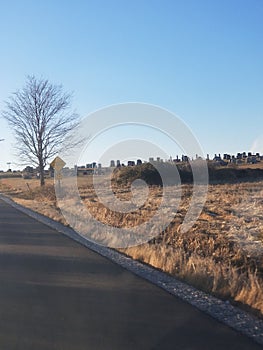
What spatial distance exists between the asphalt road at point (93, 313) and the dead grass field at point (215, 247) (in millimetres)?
1098

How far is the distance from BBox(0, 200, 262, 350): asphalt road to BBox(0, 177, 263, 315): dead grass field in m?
1.10

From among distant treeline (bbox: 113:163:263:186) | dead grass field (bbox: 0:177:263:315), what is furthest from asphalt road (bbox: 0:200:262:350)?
distant treeline (bbox: 113:163:263:186)

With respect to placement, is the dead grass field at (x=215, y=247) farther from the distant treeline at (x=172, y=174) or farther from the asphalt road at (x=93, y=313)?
the distant treeline at (x=172, y=174)

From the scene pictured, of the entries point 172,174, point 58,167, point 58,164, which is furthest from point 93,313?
point 172,174

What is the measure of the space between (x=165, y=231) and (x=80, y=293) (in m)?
9.47

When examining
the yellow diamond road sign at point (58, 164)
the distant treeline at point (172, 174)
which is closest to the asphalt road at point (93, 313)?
the yellow diamond road sign at point (58, 164)

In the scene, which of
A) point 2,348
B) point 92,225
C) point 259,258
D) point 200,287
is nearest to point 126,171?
point 92,225

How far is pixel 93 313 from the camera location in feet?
25.5

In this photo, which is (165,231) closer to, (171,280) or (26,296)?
(171,280)

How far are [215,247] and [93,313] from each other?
25.0 ft

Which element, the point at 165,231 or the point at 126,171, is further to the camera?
the point at 126,171

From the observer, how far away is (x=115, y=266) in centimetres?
1211

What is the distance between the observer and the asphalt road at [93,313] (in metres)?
6.45

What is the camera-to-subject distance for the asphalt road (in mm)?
6453
